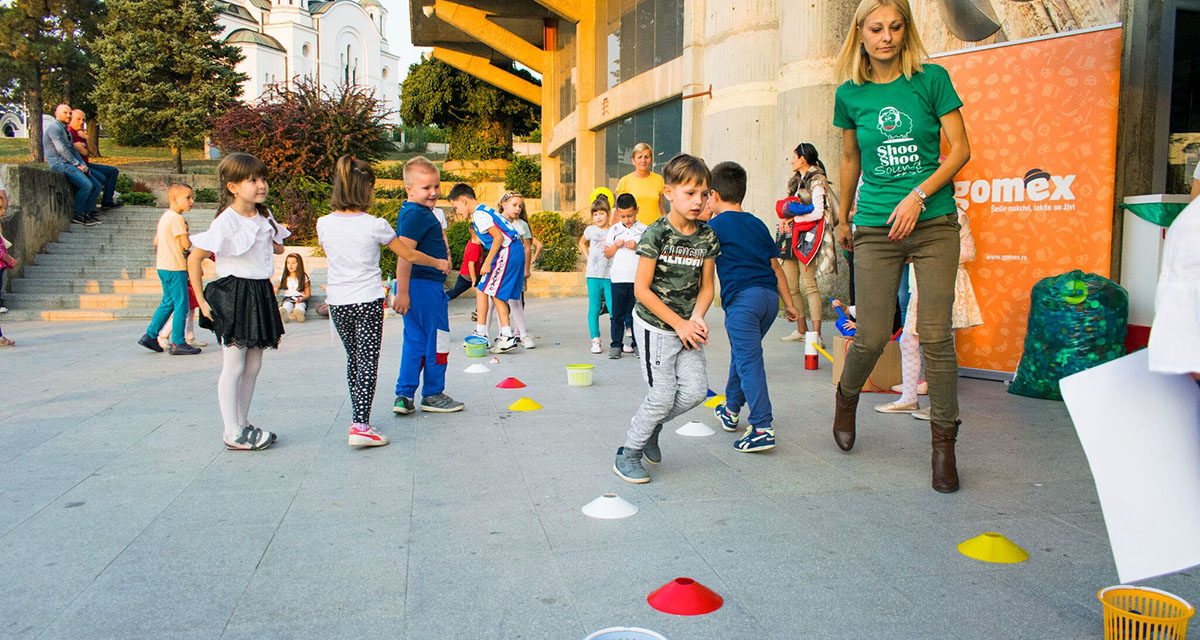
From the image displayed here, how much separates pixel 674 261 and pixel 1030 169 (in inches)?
146

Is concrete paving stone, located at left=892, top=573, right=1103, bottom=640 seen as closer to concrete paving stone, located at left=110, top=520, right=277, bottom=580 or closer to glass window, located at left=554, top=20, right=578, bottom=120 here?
concrete paving stone, located at left=110, top=520, right=277, bottom=580

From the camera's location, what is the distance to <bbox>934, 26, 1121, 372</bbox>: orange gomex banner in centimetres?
594

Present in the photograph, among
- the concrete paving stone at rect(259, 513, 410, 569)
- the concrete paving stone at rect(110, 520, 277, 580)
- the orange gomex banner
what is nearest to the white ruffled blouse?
the concrete paving stone at rect(110, 520, 277, 580)

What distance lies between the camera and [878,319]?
4.10m

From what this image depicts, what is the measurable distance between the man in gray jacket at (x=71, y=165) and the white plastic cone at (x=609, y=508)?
487 inches

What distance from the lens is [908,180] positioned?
3.91m

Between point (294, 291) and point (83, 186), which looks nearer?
point (294, 291)

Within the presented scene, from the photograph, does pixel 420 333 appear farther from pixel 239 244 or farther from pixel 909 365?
pixel 909 365

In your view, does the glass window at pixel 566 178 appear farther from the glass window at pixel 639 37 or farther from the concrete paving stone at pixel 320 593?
the concrete paving stone at pixel 320 593

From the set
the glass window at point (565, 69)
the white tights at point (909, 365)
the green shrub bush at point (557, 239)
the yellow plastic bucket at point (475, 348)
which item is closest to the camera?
the white tights at point (909, 365)

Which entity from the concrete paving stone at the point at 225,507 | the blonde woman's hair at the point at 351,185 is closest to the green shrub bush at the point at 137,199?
the blonde woman's hair at the point at 351,185

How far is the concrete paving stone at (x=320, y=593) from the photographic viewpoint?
2.70 m

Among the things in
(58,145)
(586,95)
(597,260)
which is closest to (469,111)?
(586,95)

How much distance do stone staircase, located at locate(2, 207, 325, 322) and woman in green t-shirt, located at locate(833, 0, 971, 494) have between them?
9.92 metres
